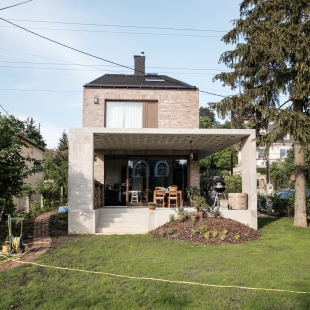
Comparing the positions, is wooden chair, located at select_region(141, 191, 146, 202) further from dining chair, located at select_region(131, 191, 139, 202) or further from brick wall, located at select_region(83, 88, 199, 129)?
brick wall, located at select_region(83, 88, 199, 129)

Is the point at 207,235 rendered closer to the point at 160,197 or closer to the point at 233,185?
the point at 160,197

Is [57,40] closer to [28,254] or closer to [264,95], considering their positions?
[28,254]

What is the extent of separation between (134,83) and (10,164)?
337 inches

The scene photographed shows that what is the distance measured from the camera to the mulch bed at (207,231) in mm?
8961

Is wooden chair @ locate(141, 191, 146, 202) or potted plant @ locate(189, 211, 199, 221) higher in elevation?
wooden chair @ locate(141, 191, 146, 202)

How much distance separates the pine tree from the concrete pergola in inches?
42.2

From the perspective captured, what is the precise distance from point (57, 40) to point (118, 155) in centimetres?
555

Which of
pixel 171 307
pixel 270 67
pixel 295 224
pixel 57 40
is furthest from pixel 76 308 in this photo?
pixel 270 67

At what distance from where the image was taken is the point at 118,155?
47.0 feet

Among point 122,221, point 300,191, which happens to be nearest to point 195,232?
point 122,221

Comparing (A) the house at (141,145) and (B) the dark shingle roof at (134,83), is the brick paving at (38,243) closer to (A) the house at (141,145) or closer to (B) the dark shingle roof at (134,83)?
(A) the house at (141,145)

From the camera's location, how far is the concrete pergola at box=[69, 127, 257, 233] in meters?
9.95

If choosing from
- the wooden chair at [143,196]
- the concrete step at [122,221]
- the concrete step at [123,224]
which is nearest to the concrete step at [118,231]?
the concrete step at [122,221]

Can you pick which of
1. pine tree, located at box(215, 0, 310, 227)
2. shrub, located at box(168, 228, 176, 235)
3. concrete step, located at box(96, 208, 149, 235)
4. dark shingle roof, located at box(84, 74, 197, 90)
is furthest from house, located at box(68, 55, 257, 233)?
shrub, located at box(168, 228, 176, 235)
